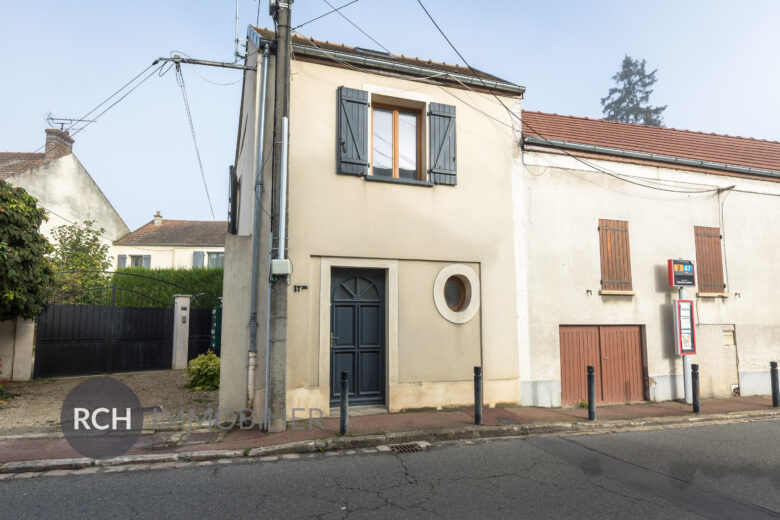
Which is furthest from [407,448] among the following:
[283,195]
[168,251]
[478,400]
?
[168,251]

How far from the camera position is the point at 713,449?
239 inches

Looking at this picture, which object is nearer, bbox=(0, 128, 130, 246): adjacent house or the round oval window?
the round oval window

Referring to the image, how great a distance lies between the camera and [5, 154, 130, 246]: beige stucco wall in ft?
72.1

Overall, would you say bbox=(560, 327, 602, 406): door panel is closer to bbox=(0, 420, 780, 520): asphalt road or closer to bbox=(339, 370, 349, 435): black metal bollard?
bbox=(0, 420, 780, 520): asphalt road

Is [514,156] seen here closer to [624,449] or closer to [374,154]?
[374,154]

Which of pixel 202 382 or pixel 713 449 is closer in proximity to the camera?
pixel 713 449

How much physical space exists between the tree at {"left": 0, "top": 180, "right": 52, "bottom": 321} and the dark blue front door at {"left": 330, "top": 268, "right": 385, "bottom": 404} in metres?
6.17

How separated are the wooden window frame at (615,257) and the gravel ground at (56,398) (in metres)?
8.01

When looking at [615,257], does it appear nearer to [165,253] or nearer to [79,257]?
[79,257]

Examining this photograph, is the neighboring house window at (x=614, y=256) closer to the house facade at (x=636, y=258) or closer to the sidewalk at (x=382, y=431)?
the house facade at (x=636, y=258)

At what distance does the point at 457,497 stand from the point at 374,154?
5.71 m

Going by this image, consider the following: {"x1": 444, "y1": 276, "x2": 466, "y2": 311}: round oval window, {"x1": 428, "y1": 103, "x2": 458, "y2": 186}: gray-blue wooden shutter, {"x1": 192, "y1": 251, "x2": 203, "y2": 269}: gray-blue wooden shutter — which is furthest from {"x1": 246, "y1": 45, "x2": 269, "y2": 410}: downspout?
{"x1": 192, "y1": 251, "x2": 203, "y2": 269}: gray-blue wooden shutter

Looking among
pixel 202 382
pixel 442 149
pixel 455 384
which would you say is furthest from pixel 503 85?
pixel 202 382

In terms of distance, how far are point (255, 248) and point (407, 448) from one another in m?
3.84
